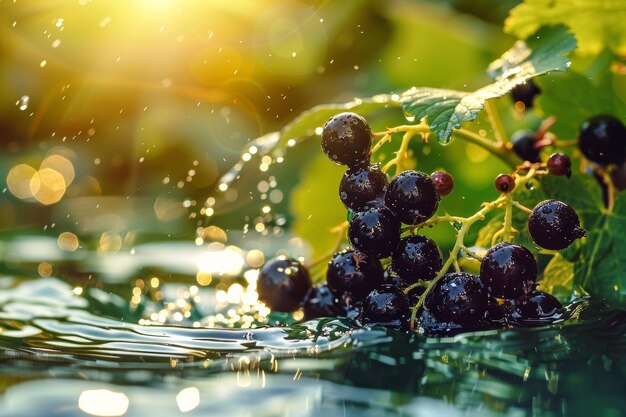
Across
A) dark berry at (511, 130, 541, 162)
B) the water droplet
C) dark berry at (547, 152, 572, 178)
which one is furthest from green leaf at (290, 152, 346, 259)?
the water droplet

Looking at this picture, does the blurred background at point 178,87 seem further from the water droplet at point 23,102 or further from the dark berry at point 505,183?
the dark berry at point 505,183

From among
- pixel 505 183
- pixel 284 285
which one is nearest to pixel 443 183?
pixel 505 183

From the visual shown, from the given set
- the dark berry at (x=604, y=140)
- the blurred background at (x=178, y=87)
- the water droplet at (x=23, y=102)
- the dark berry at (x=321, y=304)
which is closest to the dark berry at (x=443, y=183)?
the dark berry at (x=321, y=304)

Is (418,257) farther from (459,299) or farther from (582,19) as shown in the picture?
(582,19)

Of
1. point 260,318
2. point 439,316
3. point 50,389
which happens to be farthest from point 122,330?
point 439,316

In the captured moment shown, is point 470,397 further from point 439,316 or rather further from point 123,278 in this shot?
point 123,278

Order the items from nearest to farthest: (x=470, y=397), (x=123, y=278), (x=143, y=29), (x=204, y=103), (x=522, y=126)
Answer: (x=470, y=397) < (x=123, y=278) < (x=522, y=126) < (x=143, y=29) < (x=204, y=103)

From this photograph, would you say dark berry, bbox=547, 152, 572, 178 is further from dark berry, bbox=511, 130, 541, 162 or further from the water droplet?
the water droplet
